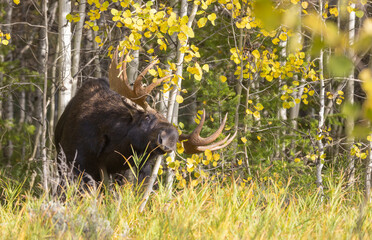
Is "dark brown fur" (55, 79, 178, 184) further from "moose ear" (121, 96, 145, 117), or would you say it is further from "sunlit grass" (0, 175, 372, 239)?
"sunlit grass" (0, 175, 372, 239)

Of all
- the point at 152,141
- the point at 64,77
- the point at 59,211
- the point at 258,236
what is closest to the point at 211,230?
the point at 258,236

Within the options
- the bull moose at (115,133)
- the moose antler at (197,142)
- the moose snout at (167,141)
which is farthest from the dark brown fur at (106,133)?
the moose antler at (197,142)

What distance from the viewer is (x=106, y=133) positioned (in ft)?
22.2

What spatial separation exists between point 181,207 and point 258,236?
1075mm

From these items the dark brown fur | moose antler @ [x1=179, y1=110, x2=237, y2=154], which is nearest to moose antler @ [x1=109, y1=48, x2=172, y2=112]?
the dark brown fur

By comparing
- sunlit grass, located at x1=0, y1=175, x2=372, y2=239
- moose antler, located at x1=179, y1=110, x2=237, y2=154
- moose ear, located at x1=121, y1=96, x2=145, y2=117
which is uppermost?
moose ear, located at x1=121, y1=96, x2=145, y2=117

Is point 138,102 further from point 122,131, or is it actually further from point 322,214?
point 322,214

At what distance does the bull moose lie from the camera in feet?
21.5

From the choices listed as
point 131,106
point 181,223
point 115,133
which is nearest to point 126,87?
point 131,106

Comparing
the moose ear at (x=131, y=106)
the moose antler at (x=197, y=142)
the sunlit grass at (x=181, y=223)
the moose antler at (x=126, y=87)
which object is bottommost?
the sunlit grass at (x=181, y=223)

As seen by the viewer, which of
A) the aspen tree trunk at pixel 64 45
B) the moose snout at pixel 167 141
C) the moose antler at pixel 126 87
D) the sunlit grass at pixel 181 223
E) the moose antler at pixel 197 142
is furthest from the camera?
the aspen tree trunk at pixel 64 45

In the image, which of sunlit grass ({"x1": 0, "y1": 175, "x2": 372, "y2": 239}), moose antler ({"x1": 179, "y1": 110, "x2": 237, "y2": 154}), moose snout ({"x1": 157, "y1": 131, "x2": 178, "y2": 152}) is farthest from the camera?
moose antler ({"x1": 179, "y1": 110, "x2": 237, "y2": 154})

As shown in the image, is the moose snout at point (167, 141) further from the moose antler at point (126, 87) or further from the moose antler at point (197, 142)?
the moose antler at point (126, 87)

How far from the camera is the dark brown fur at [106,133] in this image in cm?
655
